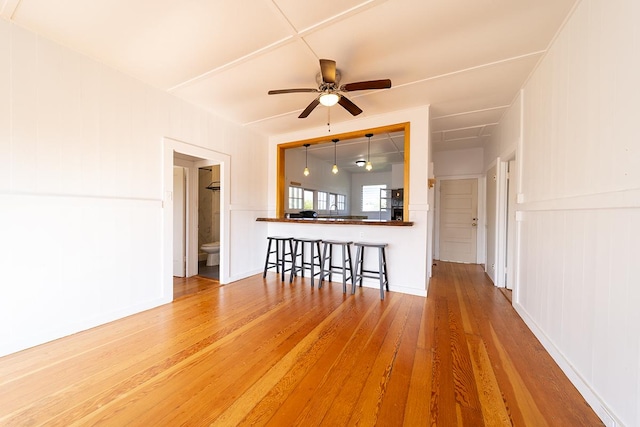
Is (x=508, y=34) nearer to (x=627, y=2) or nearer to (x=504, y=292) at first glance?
(x=627, y=2)

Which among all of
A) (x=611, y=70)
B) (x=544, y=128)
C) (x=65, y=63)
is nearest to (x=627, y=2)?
(x=611, y=70)

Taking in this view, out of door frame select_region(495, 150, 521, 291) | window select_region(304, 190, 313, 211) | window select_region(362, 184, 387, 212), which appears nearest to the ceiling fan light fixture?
door frame select_region(495, 150, 521, 291)

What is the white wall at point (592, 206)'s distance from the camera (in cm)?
130

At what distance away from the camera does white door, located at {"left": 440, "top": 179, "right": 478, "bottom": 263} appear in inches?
224

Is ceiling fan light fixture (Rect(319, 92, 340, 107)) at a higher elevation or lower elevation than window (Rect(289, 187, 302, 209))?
higher

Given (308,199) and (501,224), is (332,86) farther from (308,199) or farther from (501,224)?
(308,199)

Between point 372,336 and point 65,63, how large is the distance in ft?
12.5

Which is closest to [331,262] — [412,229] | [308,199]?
[412,229]

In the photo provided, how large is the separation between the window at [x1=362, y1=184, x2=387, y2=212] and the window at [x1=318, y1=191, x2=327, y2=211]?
2.28m

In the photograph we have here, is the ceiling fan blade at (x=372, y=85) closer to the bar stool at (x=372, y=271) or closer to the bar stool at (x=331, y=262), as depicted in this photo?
the bar stool at (x=372, y=271)

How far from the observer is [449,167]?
585 cm

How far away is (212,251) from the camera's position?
205 inches

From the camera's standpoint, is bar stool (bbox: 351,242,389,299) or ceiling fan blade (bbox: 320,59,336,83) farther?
bar stool (bbox: 351,242,389,299)

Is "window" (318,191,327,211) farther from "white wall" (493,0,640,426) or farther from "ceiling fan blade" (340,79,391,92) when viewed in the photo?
"white wall" (493,0,640,426)
